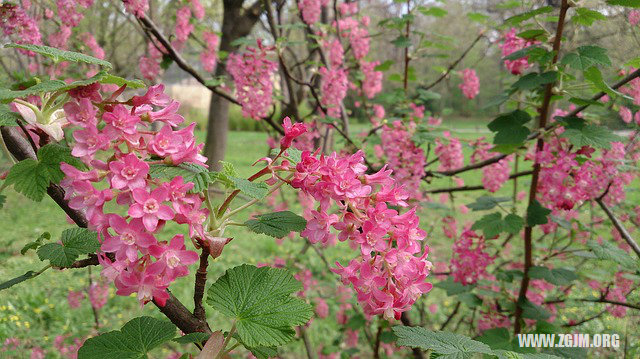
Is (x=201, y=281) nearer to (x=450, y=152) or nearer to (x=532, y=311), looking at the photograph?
(x=532, y=311)

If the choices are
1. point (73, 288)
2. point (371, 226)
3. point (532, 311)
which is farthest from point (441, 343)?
point (73, 288)

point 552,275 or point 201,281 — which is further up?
point 201,281

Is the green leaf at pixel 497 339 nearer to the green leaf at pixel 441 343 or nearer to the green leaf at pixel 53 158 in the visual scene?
the green leaf at pixel 441 343

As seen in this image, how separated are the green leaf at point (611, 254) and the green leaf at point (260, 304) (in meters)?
1.85

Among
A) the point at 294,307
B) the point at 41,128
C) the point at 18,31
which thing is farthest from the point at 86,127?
the point at 18,31

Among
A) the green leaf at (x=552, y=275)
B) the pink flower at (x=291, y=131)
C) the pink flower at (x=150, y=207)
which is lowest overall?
the green leaf at (x=552, y=275)

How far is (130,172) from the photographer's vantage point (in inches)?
32.2

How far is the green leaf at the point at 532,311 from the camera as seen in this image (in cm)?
232

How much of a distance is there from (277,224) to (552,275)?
185cm

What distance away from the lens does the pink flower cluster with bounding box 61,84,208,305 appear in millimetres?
812

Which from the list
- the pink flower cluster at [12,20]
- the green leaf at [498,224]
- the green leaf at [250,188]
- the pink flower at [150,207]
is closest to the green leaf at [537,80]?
the green leaf at [498,224]

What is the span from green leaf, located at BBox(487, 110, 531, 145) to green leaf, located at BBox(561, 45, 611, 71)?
1.39 feet

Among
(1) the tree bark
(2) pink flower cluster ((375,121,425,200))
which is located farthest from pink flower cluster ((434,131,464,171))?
(1) the tree bark

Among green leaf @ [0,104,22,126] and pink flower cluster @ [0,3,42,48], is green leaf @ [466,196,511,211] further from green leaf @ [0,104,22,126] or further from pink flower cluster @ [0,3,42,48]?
pink flower cluster @ [0,3,42,48]
